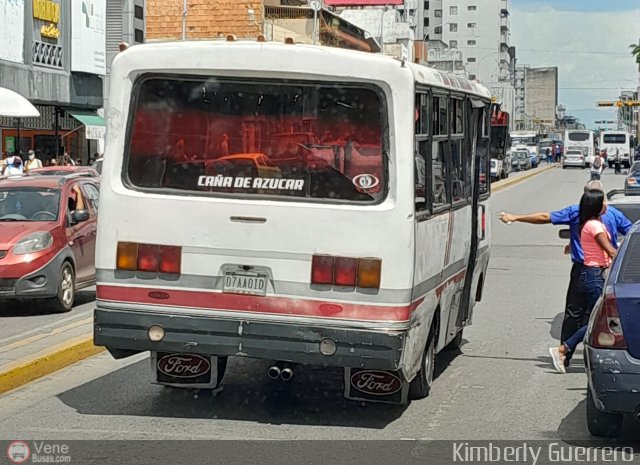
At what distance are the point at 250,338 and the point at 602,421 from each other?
2351 mm

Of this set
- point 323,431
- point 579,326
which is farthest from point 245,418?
point 579,326

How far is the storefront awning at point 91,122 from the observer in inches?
1460

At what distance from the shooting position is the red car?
12.8m

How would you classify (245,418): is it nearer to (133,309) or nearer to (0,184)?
(133,309)

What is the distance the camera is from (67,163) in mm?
34531

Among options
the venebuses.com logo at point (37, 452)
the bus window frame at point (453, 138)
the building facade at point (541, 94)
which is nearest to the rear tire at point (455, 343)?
the bus window frame at point (453, 138)

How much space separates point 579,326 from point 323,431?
10.2 feet

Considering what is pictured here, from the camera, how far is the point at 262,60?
7.33 metres

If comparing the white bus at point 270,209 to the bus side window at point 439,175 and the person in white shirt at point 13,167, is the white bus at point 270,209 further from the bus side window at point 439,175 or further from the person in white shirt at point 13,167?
the person in white shirt at point 13,167

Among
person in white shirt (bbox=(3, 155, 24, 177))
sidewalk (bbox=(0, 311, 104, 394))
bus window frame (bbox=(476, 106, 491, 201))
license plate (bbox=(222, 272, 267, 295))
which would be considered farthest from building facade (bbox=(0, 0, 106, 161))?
license plate (bbox=(222, 272, 267, 295))

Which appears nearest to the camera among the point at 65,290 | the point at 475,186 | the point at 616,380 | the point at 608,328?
the point at 616,380

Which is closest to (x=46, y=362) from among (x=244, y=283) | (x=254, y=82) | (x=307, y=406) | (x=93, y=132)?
(x=307, y=406)

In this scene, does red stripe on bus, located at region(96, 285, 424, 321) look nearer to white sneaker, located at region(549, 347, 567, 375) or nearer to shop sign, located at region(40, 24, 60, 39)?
white sneaker, located at region(549, 347, 567, 375)

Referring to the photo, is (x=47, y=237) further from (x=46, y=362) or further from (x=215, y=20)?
(x=215, y=20)
